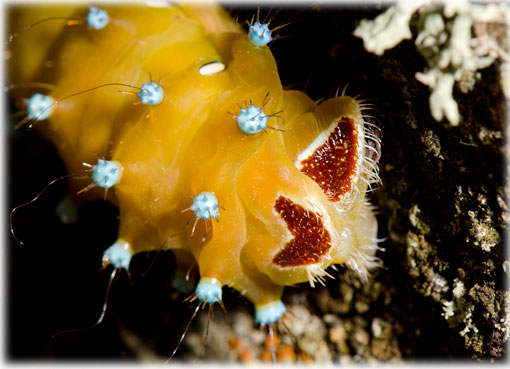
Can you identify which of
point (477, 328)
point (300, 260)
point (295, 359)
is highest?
point (300, 260)

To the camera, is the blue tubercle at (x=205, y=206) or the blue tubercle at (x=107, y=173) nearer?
the blue tubercle at (x=205, y=206)

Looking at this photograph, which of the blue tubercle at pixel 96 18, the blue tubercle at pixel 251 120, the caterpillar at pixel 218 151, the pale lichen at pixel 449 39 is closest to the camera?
the pale lichen at pixel 449 39

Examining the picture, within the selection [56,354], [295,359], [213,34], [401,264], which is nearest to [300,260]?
[401,264]

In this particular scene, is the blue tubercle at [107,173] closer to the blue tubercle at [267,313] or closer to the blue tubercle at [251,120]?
the blue tubercle at [251,120]

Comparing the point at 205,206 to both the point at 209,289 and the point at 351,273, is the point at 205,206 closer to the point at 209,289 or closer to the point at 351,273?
the point at 209,289

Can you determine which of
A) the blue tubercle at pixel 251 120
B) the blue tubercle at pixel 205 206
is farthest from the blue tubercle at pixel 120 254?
the blue tubercle at pixel 251 120

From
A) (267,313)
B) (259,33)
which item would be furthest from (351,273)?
(259,33)

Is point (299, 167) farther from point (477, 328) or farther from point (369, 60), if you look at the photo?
point (477, 328)
